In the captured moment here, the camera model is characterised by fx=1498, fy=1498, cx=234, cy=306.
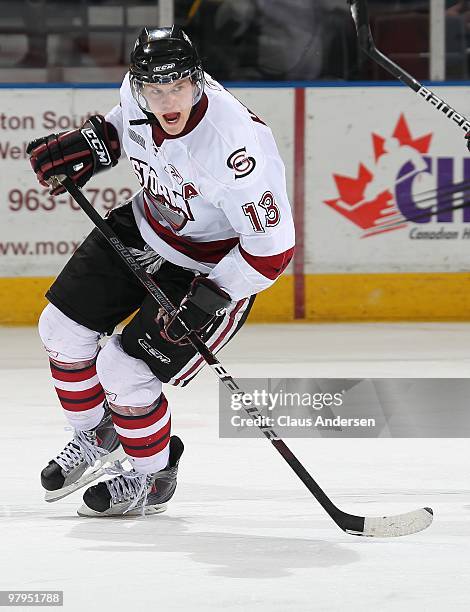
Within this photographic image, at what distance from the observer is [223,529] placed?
3.01 metres

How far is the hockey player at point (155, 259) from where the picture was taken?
9.42 feet

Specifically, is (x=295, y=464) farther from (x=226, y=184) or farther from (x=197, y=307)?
(x=226, y=184)

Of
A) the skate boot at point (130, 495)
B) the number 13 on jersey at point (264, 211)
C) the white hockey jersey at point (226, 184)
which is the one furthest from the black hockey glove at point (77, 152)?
the skate boot at point (130, 495)

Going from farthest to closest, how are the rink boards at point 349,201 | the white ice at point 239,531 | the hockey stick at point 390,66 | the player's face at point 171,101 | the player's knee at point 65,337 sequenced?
1. the rink boards at point 349,201
2. the hockey stick at point 390,66
3. the player's knee at point 65,337
4. the player's face at point 171,101
5. the white ice at point 239,531

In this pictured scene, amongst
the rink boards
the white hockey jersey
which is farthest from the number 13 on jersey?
the rink boards

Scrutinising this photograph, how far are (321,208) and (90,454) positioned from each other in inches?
126

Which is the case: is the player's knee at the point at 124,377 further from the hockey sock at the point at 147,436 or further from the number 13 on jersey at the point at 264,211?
the number 13 on jersey at the point at 264,211

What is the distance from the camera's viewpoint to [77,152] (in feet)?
10.5

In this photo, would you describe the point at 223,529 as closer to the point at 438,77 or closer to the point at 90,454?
the point at 90,454

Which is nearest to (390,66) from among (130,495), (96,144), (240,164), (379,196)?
(96,144)

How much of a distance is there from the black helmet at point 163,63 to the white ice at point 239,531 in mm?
856

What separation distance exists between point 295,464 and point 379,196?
343 cm

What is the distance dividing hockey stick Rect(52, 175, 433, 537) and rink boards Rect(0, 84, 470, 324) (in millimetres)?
3079

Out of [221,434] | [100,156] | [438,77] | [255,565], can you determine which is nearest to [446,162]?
[438,77]
